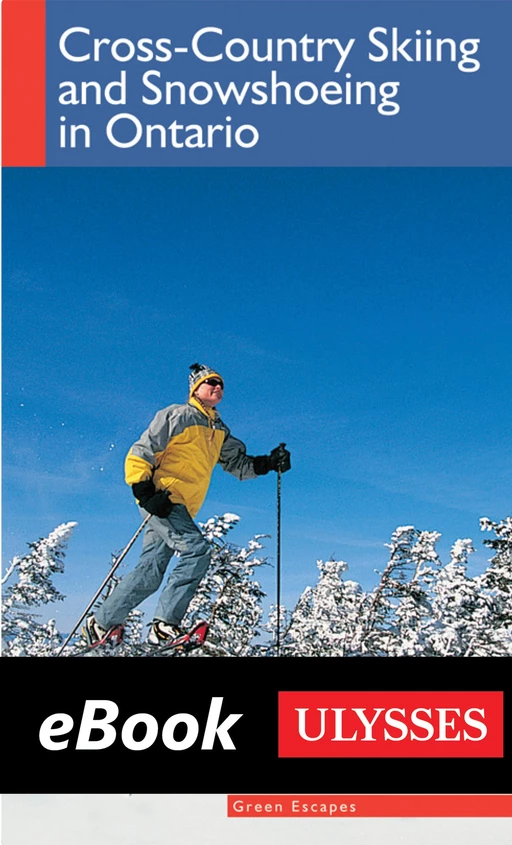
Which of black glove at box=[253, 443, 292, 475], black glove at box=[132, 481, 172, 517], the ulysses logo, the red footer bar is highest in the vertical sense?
black glove at box=[253, 443, 292, 475]

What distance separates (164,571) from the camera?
538 cm

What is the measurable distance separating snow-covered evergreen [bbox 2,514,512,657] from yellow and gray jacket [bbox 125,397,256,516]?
282 millimetres

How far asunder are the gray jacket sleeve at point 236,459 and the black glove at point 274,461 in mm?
41

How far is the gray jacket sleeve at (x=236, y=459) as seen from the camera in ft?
17.8

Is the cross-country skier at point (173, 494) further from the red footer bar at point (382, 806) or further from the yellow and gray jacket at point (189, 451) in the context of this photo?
the red footer bar at point (382, 806)

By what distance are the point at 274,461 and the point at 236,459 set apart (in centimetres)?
27

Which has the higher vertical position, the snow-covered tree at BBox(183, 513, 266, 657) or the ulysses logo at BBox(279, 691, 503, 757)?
the snow-covered tree at BBox(183, 513, 266, 657)

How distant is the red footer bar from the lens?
4777mm

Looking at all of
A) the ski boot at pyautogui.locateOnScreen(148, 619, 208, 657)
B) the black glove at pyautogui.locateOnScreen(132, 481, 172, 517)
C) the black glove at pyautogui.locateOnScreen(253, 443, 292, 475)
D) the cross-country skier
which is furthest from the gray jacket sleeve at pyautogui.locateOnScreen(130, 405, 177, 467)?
the ski boot at pyautogui.locateOnScreen(148, 619, 208, 657)

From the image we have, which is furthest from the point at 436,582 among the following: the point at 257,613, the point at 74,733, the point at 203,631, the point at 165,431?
the point at 74,733

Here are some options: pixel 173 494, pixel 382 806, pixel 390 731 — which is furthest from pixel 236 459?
pixel 382 806
